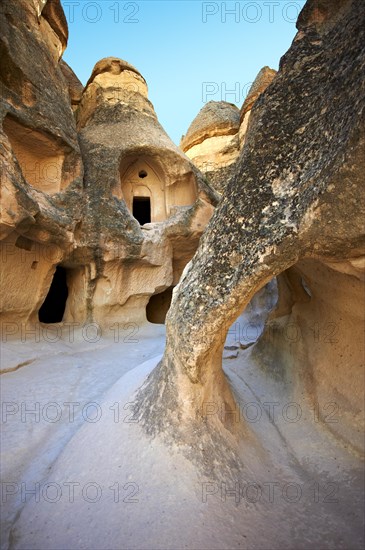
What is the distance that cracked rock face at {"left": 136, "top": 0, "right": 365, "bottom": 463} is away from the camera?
2.15 meters

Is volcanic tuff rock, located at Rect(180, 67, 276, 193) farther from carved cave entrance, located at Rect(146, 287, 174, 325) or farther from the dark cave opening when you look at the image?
carved cave entrance, located at Rect(146, 287, 174, 325)

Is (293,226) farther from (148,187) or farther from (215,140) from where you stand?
(215,140)

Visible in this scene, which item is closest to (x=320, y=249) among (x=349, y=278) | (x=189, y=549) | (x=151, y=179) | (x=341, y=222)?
(x=341, y=222)

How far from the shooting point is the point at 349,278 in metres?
2.96

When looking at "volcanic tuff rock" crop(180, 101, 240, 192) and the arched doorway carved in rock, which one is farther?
"volcanic tuff rock" crop(180, 101, 240, 192)

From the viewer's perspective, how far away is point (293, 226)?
229cm

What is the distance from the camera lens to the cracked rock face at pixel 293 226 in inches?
84.6
